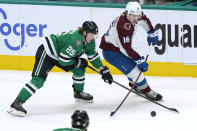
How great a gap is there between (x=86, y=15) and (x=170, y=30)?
3.66 feet

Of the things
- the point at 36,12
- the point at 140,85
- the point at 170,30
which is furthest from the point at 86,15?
the point at 140,85

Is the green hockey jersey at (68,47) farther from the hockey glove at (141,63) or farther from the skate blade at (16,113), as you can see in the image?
the skate blade at (16,113)

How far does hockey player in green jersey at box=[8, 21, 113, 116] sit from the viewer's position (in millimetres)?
4750

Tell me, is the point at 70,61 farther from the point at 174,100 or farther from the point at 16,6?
the point at 16,6

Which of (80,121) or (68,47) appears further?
(68,47)

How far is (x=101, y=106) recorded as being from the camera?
5316 millimetres

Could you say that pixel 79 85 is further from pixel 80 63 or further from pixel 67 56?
pixel 67 56

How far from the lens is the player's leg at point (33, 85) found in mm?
4777

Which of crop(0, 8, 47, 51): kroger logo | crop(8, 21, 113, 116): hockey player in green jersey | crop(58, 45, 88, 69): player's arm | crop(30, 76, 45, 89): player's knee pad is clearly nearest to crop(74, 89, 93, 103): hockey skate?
crop(8, 21, 113, 116): hockey player in green jersey

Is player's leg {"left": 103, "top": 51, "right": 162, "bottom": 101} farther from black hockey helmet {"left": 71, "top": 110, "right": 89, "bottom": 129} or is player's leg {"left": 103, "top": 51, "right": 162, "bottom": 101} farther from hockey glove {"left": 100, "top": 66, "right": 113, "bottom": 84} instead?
black hockey helmet {"left": 71, "top": 110, "right": 89, "bottom": 129}

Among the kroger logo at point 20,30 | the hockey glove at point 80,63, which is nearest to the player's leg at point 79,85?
the hockey glove at point 80,63

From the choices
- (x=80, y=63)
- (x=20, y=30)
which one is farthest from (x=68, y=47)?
(x=20, y=30)

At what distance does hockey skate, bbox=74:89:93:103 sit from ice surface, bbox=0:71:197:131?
49 millimetres

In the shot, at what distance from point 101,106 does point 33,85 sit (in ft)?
2.83
